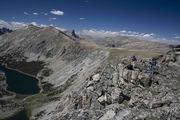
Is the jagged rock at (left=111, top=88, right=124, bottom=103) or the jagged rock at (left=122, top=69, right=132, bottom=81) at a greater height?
the jagged rock at (left=122, top=69, right=132, bottom=81)

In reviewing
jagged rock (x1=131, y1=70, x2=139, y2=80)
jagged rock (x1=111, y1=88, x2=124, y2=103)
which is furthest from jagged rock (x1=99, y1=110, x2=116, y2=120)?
jagged rock (x1=131, y1=70, x2=139, y2=80)

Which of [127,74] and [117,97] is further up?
[127,74]

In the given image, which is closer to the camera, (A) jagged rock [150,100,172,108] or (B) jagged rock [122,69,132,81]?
(A) jagged rock [150,100,172,108]

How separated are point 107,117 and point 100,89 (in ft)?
80.2

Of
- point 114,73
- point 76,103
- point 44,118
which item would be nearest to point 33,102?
point 44,118

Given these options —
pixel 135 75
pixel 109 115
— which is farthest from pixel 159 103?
pixel 135 75

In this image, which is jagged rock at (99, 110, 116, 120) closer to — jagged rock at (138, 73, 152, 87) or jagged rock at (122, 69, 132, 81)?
jagged rock at (138, 73, 152, 87)

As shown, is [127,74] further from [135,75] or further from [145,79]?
[145,79]

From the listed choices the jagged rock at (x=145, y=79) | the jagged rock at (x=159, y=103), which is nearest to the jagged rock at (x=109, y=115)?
the jagged rock at (x=159, y=103)

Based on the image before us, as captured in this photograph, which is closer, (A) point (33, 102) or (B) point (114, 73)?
(B) point (114, 73)

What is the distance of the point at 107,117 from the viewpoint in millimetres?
84875

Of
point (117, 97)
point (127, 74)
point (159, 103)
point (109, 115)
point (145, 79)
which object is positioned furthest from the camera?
point (127, 74)

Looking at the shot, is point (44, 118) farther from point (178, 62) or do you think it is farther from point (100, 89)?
point (178, 62)

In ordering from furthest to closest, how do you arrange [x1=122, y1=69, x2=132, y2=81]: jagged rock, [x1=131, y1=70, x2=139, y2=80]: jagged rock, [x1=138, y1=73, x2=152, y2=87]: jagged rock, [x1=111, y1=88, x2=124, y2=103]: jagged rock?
[x1=122, y1=69, x2=132, y2=81]: jagged rock < [x1=131, y1=70, x2=139, y2=80]: jagged rock < [x1=111, y1=88, x2=124, y2=103]: jagged rock < [x1=138, y1=73, x2=152, y2=87]: jagged rock
